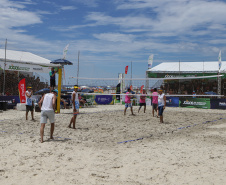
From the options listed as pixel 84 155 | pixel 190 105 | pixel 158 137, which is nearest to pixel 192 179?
pixel 84 155

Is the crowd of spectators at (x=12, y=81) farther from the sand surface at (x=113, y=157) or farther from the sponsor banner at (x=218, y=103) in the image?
the sponsor banner at (x=218, y=103)

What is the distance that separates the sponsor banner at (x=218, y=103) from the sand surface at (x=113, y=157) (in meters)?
10.5

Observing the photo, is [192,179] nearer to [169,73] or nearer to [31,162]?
[31,162]

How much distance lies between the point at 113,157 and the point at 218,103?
14866 mm

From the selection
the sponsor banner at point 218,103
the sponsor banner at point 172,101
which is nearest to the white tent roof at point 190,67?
the sponsor banner at point 172,101

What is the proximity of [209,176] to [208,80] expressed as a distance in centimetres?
1760

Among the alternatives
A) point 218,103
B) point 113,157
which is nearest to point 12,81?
point 113,157

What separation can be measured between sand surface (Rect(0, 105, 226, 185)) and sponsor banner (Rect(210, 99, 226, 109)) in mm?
10535

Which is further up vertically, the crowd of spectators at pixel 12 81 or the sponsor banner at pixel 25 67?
the sponsor banner at pixel 25 67

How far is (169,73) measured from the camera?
73.6ft

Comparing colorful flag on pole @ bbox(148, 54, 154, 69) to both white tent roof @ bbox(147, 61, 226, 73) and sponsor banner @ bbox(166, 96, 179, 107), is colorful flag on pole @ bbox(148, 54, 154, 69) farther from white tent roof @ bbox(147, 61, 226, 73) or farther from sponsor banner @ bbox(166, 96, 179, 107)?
sponsor banner @ bbox(166, 96, 179, 107)

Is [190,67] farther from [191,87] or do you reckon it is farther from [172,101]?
[172,101]

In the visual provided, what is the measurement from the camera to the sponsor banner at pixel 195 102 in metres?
19.0

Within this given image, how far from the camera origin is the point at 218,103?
18609 mm
